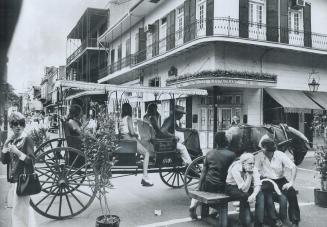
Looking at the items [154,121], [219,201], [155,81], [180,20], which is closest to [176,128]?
[154,121]

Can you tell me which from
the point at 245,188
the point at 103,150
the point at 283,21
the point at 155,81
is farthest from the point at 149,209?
the point at 155,81

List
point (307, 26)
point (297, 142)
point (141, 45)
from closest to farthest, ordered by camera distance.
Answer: point (297, 142) → point (307, 26) → point (141, 45)

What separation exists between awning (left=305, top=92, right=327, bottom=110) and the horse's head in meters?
8.42

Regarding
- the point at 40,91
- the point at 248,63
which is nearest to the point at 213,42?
the point at 248,63

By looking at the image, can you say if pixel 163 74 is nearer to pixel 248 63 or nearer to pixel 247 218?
pixel 248 63

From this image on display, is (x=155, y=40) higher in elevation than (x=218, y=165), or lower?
higher

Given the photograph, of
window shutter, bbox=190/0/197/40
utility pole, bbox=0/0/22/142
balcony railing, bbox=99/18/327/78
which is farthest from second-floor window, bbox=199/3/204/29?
utility pole, bbox=0/0/22/142

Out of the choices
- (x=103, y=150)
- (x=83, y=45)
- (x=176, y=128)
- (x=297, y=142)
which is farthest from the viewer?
(x=83, y=45)

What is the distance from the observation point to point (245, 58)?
61.1 ft

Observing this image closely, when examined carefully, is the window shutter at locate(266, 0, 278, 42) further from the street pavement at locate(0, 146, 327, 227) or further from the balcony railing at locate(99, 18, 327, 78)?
the street pavement at locate(0, 146, 327, 227)

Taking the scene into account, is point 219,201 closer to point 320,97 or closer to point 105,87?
point 105,87

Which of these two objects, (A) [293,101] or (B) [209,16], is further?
(A) [293,101]

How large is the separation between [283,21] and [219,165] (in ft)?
50.9

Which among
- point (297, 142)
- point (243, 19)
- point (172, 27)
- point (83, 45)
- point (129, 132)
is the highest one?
point (83, 45)
